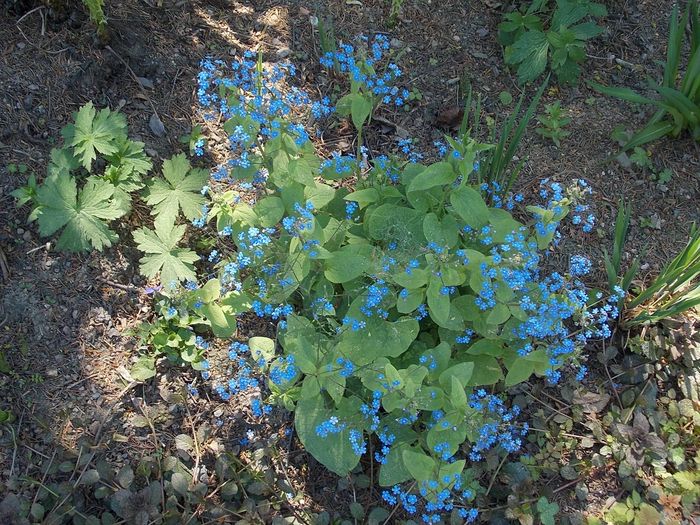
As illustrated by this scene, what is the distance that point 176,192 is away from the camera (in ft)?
9.38

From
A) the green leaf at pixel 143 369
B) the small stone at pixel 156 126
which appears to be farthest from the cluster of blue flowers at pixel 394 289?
the small stone at pixel 156 126

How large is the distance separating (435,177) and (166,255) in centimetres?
126

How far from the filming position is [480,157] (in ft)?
10.2

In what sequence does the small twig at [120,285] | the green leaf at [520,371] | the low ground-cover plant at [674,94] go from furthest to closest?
the low ground-cover plant at [674,94] → the small twig at [120,285] → the green leaf at [520,371]

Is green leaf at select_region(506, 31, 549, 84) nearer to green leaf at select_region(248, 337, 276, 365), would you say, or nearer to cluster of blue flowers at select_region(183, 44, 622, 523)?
cluster of blue flowers at select_region(183, 44, 622, 523)

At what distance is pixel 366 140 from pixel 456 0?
106 centimetres

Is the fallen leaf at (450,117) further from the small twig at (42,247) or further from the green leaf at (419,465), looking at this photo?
the small twig at (42,247)

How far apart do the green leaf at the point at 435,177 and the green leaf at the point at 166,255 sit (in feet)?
3.57

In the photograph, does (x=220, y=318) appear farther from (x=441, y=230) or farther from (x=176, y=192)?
(x=441, y=230)

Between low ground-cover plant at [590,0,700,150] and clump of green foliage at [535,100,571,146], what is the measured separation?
0.81 feet

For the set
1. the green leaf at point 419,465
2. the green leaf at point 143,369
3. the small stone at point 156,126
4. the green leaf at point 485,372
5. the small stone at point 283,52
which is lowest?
the green leaf at point 143,369

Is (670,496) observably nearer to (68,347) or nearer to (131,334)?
(131,334)

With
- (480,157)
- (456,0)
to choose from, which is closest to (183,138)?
(480,157)

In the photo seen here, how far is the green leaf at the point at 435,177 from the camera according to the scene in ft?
7.64
